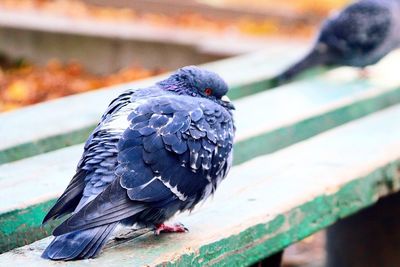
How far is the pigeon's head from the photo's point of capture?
321cm

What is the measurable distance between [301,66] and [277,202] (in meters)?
2.59

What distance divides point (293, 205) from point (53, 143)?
1123 millimetres

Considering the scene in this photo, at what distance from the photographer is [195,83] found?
3.21m

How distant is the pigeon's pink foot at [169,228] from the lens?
301 cm

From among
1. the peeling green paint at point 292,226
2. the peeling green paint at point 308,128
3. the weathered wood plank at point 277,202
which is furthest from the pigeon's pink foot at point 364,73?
the peeling green paint at point 292,226

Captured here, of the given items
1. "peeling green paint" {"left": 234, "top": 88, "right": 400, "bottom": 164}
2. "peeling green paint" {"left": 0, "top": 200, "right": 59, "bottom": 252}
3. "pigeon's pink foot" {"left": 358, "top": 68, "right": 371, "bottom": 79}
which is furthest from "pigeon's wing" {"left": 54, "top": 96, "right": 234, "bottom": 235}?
"pigeon's pink foot" {"left": 358, "top": 68, "right": 371, "bottom": 79}

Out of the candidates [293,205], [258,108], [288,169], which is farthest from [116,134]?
[258,108]

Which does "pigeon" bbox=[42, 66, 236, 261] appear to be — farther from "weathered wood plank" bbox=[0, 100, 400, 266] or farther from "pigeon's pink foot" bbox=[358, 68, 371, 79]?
"pigeon's pink foot" bbox=[358, 68, 371, 79]

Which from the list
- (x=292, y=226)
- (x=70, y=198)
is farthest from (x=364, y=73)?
(x=70, y=198)

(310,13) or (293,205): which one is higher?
(293,205)

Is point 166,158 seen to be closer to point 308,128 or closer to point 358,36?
point 308,128

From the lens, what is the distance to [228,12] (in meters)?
10.1

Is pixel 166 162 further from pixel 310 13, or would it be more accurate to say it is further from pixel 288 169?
pixel 310 13

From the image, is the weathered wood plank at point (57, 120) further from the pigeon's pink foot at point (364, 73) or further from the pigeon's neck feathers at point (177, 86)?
the pigeon's neck feathers at point (177, 86)
